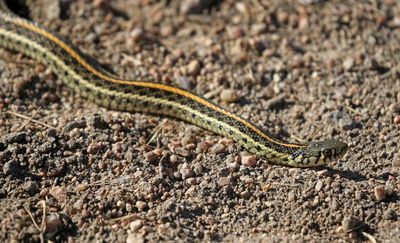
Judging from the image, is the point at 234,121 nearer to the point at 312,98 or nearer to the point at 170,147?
the point at 170,147

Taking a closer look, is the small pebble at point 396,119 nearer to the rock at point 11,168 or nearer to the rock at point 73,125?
the rock at point 73,125

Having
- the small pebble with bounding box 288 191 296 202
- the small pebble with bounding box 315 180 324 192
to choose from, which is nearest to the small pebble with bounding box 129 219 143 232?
the small pebble with bounding box 288 191 296 202

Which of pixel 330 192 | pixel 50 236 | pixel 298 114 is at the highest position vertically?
pixel 298 114

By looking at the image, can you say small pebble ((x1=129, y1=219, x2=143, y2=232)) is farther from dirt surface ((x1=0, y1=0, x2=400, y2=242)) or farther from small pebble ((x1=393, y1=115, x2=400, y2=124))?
small pebble ((x1=393, y1=115, x2=400, y2=124))

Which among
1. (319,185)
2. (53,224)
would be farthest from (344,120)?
(53,224)

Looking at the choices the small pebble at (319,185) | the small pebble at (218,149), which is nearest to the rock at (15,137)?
the small pebble at (218,149)

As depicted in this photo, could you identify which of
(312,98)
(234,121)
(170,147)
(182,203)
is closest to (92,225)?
(182,203)

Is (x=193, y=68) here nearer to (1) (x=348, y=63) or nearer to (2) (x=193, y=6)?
(2) (x=193, y=6)
